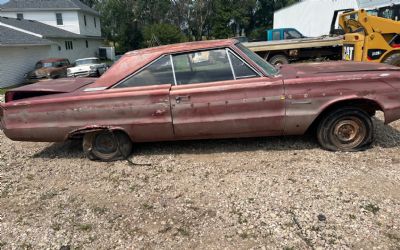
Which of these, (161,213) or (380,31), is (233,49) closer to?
(161,213)

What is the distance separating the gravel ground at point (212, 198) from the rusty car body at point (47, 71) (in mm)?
16359

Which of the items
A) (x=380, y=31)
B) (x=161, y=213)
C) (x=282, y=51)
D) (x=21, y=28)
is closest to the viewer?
(x=161, y=213)

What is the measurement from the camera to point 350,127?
4.21 metres

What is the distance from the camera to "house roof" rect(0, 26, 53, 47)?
18953mm

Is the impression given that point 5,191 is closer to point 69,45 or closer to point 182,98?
point 182,98

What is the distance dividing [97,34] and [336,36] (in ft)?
113

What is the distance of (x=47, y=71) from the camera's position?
760 inches

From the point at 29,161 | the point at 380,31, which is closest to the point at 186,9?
the point at 380,31

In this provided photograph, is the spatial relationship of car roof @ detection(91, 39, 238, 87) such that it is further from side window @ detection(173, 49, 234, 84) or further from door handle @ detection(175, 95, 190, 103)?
door handle @ detection(175, 95, 190, 103)

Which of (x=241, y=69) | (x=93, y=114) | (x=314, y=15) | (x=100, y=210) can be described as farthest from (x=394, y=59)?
(x=314, y=15)

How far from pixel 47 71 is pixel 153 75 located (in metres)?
17.8

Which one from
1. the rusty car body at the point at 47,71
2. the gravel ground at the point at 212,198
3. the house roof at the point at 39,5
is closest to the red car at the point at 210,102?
the gravel ground at the point at 212,198

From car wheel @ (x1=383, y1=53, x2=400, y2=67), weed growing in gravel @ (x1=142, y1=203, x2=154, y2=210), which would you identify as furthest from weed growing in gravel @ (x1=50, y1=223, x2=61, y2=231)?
car wheel @ (x1=383, y1=53, x2=400, y2=67)

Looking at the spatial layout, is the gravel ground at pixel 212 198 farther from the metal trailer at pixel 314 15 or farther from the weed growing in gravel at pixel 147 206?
the metal trailer at pixel 314 15
